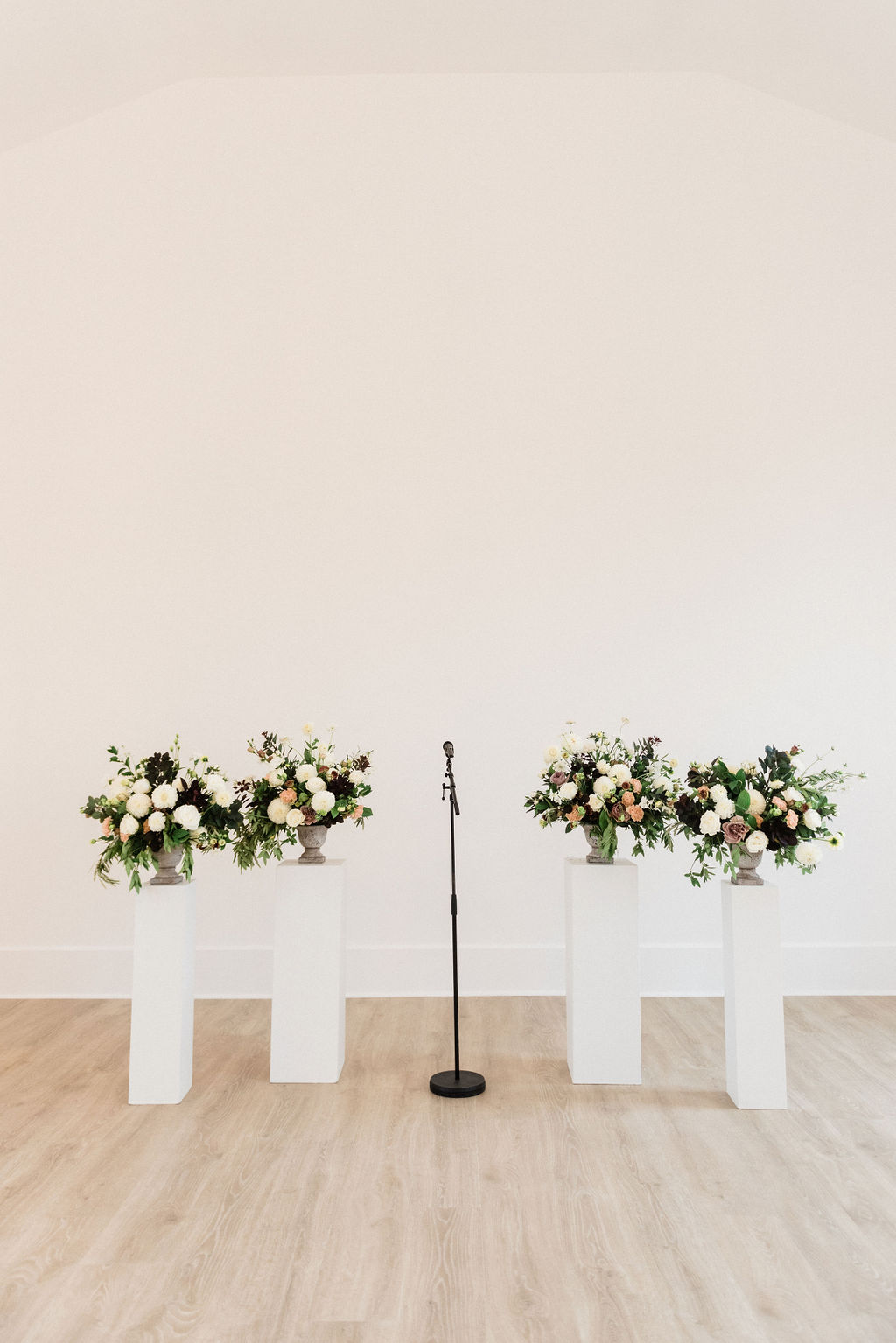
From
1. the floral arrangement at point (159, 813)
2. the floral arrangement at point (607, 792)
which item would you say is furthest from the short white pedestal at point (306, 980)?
the floral arrangement at point (607, 792)

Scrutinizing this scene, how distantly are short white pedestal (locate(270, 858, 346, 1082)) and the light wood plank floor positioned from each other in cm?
11

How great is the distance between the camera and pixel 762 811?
11.3 ft

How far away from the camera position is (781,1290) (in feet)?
7.18

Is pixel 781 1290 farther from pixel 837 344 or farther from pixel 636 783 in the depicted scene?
pixel 837 344

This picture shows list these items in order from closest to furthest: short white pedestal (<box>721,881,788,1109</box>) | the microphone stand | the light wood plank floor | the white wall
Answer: the light wood plank floor → short white pedestal (<box>721,881,788,1109</box>) → the microphone stand → the white wall

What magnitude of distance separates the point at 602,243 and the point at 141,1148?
5.14 metres

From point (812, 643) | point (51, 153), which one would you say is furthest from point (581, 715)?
point (51, 153)

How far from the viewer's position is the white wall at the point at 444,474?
500 centimetres

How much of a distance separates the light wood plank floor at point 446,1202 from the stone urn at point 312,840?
0.90m

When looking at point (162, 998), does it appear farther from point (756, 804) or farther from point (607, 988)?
point (756, 804)

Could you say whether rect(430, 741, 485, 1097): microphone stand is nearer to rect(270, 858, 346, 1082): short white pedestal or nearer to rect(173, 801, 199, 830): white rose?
rect(270, 858, 346, 1082): short white pedestal

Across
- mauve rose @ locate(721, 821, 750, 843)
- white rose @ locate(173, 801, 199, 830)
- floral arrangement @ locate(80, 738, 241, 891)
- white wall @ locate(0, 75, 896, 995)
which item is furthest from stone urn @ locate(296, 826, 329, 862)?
mauve rose @ locate(721, 821, 750, 843)

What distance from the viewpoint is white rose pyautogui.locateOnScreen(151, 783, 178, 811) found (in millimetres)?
3404

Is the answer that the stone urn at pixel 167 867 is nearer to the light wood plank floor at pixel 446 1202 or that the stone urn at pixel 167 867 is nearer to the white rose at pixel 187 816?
the white rose at pixel 187 816
